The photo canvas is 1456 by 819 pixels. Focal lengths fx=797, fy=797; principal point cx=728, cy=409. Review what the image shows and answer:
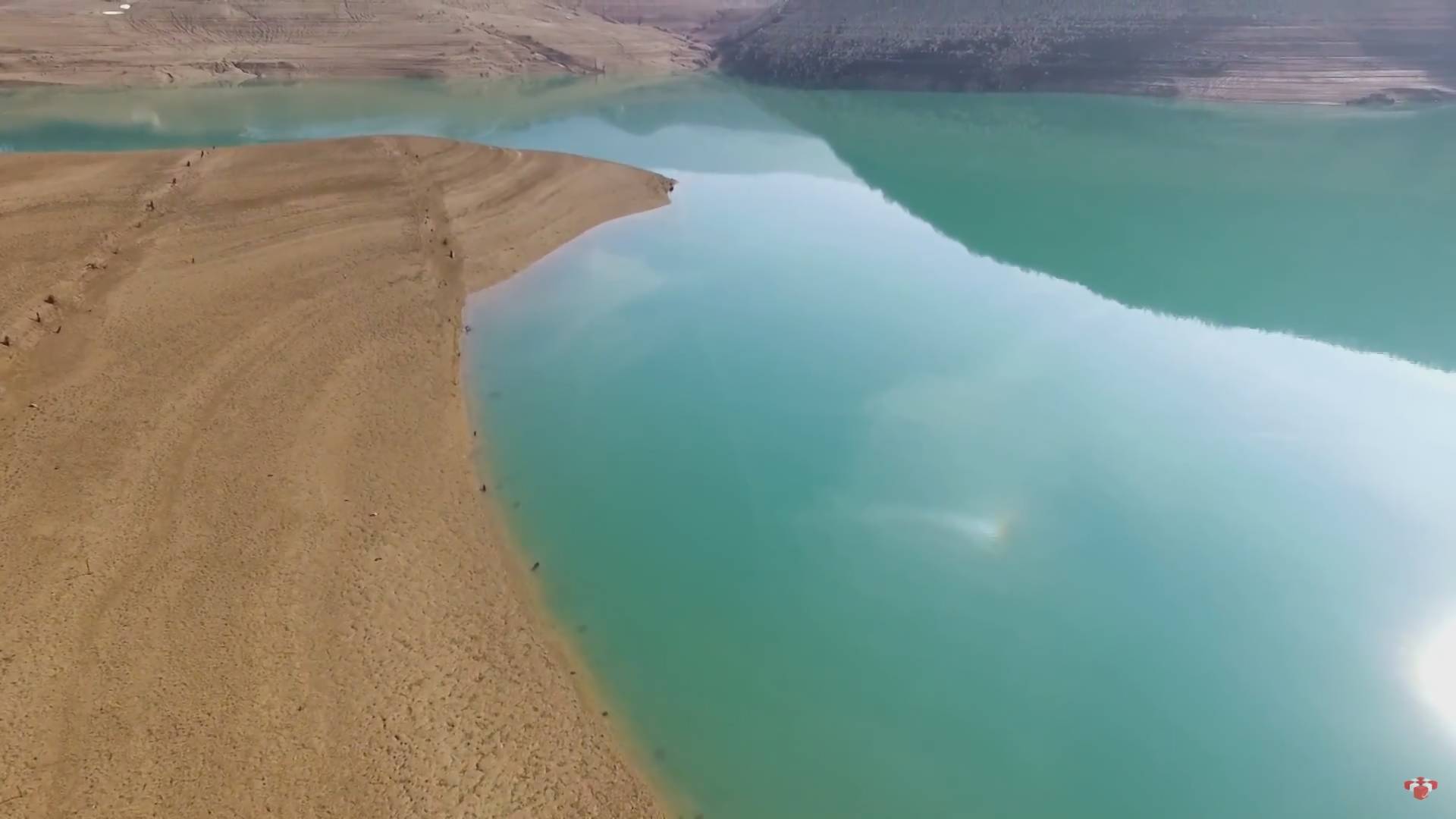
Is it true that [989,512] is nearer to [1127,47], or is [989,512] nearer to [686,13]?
[1127,47]

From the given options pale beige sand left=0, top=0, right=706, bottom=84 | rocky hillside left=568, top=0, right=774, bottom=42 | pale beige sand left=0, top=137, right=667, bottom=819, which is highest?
rocky hillside left=568, top=0, right=774, bottom=42

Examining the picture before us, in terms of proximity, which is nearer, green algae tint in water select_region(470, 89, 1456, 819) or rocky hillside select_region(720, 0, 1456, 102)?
green algae tint in water select_region(470, 89, 1456, 819)

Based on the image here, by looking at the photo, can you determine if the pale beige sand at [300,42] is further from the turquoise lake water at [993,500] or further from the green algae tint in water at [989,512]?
the green algae tint in water at [989,512]

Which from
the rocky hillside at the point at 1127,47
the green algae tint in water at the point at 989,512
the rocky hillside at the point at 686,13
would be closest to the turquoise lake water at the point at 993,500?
the green algae tint in water at the point at 989,512

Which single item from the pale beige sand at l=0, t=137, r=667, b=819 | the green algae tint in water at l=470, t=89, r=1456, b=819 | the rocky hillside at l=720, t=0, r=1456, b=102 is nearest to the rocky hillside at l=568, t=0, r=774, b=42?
the rocky hillside at l=720, t=0, r=1456, b=102

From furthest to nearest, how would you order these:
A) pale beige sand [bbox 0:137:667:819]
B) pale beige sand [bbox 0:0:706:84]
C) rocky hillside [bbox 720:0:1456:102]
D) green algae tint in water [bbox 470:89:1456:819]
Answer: rocky hillside [bbox 720:0:1456:102] → pale beige sand [bbox 0:0:706:84] → green algae tint in water [bbox 470:89:1456:819] → pale beige sand [bbox 0:137:667:819]

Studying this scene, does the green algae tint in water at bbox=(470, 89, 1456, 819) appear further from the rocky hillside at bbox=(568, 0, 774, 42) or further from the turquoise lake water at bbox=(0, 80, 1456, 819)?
the rocky hillside at bbox=(568, 0, 774, 42)

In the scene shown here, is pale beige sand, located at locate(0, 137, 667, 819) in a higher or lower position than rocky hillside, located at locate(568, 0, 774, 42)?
lower
